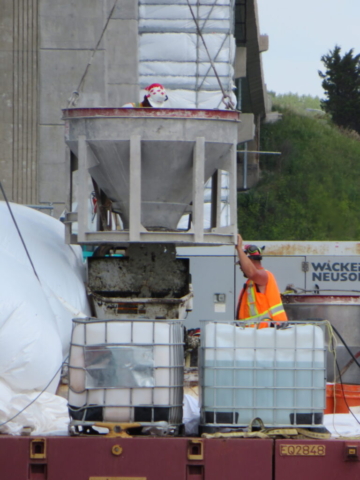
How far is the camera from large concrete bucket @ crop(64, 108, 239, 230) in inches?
331

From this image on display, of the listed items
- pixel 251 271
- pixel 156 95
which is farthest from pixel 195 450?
pixel 156 95

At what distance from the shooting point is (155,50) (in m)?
21.5

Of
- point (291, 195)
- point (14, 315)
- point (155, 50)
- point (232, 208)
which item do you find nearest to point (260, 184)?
point (291, 195)

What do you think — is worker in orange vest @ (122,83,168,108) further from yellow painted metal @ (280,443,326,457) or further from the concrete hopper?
yellow painted metal @ (280,443,326,457)

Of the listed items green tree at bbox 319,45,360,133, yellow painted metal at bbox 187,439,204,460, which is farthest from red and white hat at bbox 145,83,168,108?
green tree at bbox 319,45,360,133

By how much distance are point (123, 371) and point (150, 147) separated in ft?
11.8

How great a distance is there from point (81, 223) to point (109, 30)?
1155cm

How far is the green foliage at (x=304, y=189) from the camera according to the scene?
2859cm

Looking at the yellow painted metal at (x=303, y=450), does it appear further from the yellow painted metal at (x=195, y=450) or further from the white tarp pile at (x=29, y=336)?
the white tarp pile at (x=29, y=336)

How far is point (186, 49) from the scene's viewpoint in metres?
21.8

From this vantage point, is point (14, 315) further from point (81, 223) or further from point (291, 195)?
point (291, 195)

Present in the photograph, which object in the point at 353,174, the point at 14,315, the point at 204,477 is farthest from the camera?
the point at 353,174

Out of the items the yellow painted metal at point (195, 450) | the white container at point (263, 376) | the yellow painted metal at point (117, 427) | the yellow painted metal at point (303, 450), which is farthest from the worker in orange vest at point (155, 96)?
the yellow painted metal at point (303, 450)

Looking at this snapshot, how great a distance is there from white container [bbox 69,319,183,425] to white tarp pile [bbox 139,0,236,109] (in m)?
16.4
